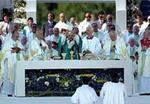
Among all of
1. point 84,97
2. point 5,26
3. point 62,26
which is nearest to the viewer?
point 84,97

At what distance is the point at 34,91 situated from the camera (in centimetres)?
1983

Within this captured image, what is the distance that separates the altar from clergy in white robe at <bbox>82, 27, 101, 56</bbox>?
3.01 ft

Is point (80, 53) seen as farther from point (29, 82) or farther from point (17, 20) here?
point (17, 20)

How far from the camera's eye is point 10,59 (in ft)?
67.9

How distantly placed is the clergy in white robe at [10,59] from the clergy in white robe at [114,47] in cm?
244

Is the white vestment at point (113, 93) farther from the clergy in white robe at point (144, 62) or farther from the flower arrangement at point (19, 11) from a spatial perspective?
the flower arrangement at point (19, 11)

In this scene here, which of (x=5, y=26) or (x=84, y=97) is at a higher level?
(x=5, y=26)

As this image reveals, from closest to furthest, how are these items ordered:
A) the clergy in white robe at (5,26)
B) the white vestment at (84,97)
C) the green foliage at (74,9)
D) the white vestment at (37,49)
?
1. the white vestment at (84,97)
2. the white vestment at (37,49)
3. the clergy in white robe at (5,26)
4. the green foliage at (74,9)

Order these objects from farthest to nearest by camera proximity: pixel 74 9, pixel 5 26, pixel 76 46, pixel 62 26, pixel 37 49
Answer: pixel 74 9, pixel 62 26, pixel 5 26, pixel 76 46, pixel 37 49

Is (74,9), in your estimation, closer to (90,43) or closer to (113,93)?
(90,43)

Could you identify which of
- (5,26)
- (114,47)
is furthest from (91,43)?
(5,26)

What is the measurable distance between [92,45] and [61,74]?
150 cm

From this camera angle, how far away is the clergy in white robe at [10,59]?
20484 mm

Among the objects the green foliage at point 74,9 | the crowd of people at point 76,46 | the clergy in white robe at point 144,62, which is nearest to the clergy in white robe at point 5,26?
the crowd of people at point 76,46
